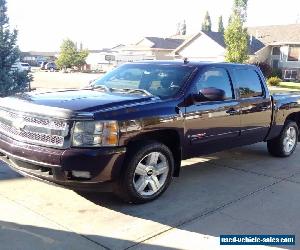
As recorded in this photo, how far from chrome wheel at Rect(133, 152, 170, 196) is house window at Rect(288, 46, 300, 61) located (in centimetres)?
4449

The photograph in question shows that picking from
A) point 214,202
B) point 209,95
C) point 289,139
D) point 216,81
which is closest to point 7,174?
point 214,202

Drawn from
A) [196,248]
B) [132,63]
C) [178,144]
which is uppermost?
[132,63]

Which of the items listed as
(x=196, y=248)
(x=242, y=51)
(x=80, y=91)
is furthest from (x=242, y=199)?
(x=242, y=51)

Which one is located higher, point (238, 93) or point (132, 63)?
point (132, 63)

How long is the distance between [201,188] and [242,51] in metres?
33.2

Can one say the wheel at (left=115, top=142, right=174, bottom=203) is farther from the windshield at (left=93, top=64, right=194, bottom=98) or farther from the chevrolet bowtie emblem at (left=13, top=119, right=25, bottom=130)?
the chevrolet bowtie emblem at (left=13, top=119, right=25, bottom=130)

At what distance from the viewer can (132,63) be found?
6480 millimetres

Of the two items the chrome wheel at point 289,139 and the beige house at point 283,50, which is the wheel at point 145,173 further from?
the beige house at point 283,50

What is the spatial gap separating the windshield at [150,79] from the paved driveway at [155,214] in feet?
4.33

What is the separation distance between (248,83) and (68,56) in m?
57.7

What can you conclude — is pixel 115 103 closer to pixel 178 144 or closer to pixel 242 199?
pixel 178 144

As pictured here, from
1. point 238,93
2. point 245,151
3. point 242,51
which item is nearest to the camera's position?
point 238,93

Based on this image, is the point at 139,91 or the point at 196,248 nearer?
the point at 196,248

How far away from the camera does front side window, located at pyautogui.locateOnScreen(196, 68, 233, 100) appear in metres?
5.69
